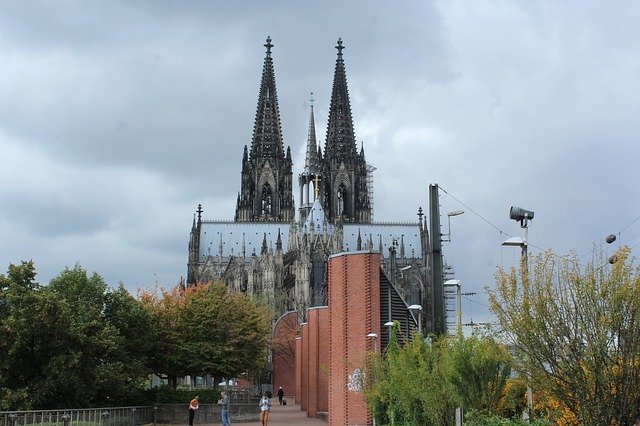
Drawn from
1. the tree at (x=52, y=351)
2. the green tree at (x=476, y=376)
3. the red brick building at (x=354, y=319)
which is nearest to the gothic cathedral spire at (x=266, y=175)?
the tree at (x=52, y=351)

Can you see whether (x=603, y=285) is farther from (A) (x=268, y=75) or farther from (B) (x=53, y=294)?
(A) (x=268, y=75)

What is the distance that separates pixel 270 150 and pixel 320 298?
104 feet

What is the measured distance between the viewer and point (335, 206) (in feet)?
407

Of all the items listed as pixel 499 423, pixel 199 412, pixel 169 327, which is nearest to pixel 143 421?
pixel 199 412

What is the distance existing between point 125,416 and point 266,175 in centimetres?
9232

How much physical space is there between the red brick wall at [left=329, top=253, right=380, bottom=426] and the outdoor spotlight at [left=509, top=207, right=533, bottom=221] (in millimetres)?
10738

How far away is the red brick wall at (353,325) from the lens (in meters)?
29.9

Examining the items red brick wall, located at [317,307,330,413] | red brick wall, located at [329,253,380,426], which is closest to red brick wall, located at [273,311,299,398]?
red brick wall, located at [317,307,330,413]

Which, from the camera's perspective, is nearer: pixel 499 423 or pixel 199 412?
pixel 499 423

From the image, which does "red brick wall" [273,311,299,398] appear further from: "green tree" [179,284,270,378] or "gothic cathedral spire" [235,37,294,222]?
"gothic cathedral spire" [235,37,294,222]

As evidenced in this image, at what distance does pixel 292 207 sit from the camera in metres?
125

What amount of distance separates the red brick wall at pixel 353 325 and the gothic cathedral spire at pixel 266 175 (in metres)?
92.6

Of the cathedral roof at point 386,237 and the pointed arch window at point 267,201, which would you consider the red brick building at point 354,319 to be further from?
the pointed arch window at point 267,201

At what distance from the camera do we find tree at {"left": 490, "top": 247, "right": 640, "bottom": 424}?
1398 cm
